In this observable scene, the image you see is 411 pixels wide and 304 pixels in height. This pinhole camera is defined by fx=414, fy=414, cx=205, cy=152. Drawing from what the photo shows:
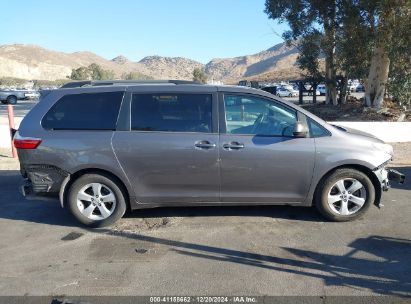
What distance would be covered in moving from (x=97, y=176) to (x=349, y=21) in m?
13.2

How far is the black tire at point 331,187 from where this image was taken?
5.34 meters

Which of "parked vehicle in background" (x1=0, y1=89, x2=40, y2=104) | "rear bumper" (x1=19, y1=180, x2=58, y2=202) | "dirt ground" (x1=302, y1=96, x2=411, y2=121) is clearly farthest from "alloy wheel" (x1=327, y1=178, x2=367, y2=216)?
"parked vehicle in background" (x1=0, y1=89, x2=40, y2=104)

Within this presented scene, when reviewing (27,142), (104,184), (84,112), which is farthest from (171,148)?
(27,142)

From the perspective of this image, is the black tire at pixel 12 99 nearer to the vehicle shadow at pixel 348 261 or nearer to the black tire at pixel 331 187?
the vehicle shadow at pixel 348 261

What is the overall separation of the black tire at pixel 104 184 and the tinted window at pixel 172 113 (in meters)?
0.77

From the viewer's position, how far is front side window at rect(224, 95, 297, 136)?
17.4 ft

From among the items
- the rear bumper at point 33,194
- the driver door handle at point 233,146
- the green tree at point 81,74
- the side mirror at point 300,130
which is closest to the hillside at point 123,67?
the green tree at point 81,74

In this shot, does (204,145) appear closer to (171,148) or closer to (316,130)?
(171,148)

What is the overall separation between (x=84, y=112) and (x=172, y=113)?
Result: 45.1 inches

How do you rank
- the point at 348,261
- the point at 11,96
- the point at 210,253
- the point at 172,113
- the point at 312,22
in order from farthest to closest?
1. the point at 11,96
2. the point at 312,22
3. the point at 172,113
4. the point at 210,253
5. the point at 348,261

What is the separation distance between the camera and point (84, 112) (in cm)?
537

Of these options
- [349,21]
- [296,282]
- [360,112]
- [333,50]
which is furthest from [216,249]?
[333,50]

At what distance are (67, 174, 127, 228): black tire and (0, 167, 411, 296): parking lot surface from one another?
0.12 m

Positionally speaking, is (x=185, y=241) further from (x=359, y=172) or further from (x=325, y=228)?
(x=359, y=172)
